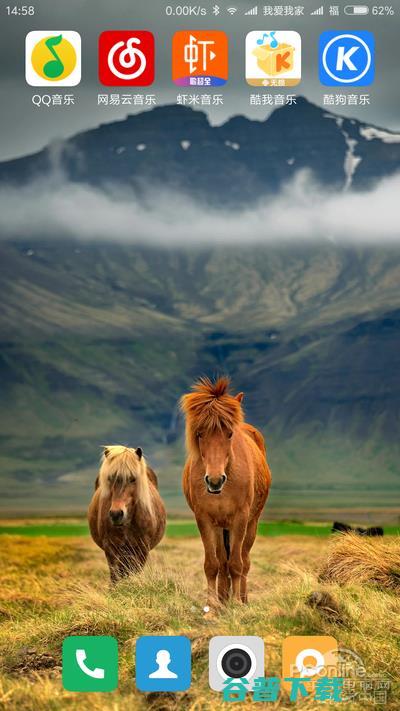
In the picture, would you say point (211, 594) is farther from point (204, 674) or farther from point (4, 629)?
point (204, 674)

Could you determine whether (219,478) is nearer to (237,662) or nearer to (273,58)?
(237,662)

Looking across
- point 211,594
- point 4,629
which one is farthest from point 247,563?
point 4,629

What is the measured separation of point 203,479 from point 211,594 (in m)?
1.57

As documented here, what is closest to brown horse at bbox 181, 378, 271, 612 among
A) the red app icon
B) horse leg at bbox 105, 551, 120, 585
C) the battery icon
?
horse leg at bbox 105, 551, 120, 585

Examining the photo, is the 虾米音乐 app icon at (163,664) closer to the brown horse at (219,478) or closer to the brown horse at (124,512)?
the brown horse at (219,478)

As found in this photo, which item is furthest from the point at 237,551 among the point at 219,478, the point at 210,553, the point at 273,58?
the point at 273,58

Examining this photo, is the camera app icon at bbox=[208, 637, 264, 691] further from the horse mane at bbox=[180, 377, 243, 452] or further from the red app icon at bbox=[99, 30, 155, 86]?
the red app icon at bbox=[99, 30, 155, 86]

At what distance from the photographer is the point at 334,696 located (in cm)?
936

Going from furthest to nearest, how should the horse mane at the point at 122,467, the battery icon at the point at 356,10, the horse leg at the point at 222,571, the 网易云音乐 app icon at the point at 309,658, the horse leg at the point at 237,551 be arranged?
the horse mane at the point at 122,467, the horse leg at the point at 222,571, the horse leg at the point at 237,551, the battery icon at the point at 356,10, the 网易云音乐 app icon at the point at 309,658

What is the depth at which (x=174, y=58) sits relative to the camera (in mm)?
13891

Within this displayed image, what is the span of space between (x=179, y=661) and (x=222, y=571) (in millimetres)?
6192

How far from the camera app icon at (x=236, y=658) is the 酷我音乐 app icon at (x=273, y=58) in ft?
23.9

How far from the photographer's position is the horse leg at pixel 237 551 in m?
15.4

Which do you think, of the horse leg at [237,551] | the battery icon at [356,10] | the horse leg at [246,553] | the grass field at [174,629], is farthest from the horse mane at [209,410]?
the battery icon at [356,10]
